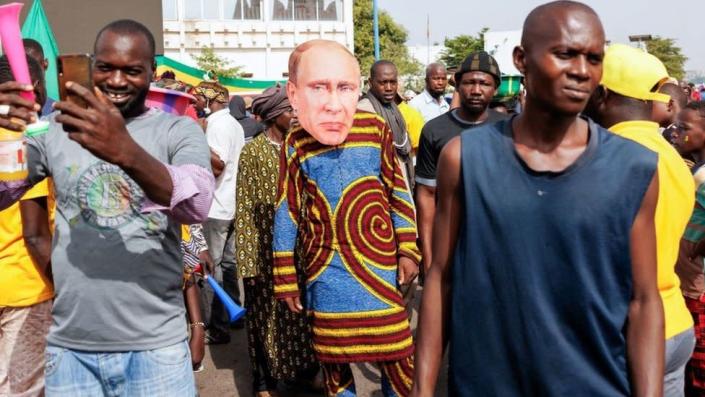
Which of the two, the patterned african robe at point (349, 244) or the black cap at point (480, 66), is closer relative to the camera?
the patterned african robe at point (349, 244)

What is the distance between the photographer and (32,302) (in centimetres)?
319

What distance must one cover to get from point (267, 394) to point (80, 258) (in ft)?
8.49

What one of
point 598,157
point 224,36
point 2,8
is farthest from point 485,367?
point 224,36

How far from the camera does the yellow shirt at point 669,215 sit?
7.59ft

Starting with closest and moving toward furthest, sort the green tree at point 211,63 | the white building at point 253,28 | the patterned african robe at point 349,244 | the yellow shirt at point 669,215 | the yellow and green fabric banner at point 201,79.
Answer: the yellow shirt at point 669,215
the patterned african robe at point 349,244
the yellow and green fabric banner at point 201,79
the green tree at point 211,63
the white building at point 253,28

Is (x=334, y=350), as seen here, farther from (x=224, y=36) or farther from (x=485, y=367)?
(x=224, y=36)

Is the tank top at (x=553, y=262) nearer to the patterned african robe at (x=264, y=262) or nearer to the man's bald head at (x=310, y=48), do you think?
the man's bald head at (x=310, y=48)

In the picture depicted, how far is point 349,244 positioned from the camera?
3.49 metres

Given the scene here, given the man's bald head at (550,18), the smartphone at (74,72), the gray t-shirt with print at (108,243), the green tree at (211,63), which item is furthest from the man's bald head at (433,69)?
the green tree at (211,63)

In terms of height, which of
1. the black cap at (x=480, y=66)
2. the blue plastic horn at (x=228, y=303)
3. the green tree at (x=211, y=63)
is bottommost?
the blue plastic horn at (x=228, y=303)

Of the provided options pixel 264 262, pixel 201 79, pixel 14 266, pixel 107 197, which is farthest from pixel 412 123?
pixel 201 79

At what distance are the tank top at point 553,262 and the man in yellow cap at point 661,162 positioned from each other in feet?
1.66

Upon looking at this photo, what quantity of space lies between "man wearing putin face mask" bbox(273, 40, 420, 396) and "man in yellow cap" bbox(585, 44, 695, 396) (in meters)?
1.21

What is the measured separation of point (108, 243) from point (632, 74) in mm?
1840
